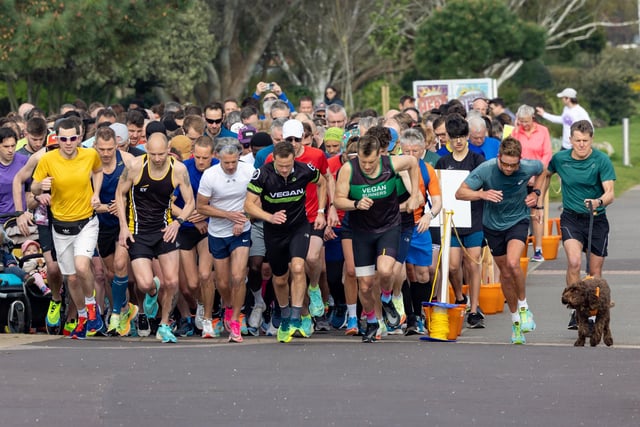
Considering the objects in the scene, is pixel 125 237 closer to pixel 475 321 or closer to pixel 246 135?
pixel 246 135

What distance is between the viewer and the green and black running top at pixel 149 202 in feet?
41.7

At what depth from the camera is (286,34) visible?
2333 inches

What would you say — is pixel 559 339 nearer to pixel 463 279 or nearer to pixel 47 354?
pixel 463 279

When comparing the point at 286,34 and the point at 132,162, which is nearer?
the point at 132,162

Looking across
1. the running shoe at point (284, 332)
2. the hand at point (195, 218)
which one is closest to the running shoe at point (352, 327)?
the running shoe at point (284, 332)

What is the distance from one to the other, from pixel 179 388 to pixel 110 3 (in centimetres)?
2195

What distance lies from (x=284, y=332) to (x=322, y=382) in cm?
267

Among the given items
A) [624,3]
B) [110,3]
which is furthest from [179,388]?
[624,3]

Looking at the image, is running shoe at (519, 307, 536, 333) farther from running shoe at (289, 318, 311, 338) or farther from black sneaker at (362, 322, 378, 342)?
running shoe at (289, 318, 311, 338)

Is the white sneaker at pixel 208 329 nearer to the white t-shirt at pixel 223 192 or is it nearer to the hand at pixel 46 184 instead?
the white t-shirt at pixel 223 192

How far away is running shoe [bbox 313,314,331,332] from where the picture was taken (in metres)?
13.8

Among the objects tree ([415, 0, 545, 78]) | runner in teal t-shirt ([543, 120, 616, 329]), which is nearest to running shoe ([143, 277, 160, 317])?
runner in teal t-shirt ([543, 120, 616, 329])

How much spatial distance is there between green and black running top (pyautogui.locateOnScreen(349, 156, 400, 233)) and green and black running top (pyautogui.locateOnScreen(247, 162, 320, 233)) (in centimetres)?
44

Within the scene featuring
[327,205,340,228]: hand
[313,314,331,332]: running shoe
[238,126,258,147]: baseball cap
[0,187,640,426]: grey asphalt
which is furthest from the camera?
[238,126,258,147]: baseball cap
